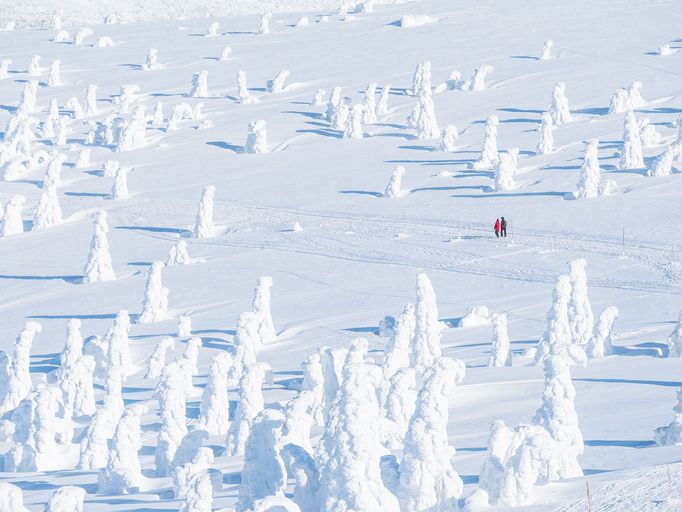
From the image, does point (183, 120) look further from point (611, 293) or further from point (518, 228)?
point (611, 293)

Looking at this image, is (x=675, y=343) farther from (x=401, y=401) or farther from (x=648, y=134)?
(x=648, y=134)

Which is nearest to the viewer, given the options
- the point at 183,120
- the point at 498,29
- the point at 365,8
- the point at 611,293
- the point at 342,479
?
the point at 342,479

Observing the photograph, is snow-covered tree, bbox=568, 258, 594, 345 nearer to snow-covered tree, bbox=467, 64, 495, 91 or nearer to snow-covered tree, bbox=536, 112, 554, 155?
snow-covered tree, bbox=536, 112, 554, 155

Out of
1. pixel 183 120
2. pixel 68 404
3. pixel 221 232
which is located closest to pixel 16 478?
pixel 68 404

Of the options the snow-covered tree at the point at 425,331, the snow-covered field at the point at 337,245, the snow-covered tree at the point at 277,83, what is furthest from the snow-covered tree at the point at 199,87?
the snow-covered tree at the point at 425,331

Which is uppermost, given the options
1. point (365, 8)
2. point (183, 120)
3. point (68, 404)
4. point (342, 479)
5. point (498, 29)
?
point (365, 8)

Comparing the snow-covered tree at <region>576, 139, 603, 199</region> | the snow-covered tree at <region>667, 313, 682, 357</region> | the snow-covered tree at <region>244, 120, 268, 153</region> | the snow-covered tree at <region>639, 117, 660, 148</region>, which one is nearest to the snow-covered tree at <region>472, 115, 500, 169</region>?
the snow-covered tree at <region>639, 117, 660, 148</region>
